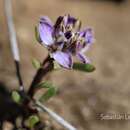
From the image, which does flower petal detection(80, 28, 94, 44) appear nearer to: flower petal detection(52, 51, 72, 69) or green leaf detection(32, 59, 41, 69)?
flower petal detection(52, 51, 72, 69)

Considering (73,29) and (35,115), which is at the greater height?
(73,29)

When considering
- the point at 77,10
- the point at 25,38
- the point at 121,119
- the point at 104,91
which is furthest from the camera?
the point at 77,10

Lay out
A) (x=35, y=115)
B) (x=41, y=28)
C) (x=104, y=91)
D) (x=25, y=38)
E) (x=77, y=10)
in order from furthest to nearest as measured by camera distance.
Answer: (x=77, y=10), (x=25, y=38), (x=104, y=91), (x=35, y=115), (x=41, y=28)

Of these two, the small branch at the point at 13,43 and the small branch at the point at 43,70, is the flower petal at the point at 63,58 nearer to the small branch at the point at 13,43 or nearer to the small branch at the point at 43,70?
the small branch at the point at 43,70

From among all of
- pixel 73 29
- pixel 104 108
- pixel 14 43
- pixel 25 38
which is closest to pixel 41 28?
pixel 73 29

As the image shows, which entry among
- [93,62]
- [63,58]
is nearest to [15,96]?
[63,58]

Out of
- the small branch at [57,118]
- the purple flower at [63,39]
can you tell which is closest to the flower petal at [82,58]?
the purple flower at [63,39]

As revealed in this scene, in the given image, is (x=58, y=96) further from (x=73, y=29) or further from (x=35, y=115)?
(x=73, y=29)
